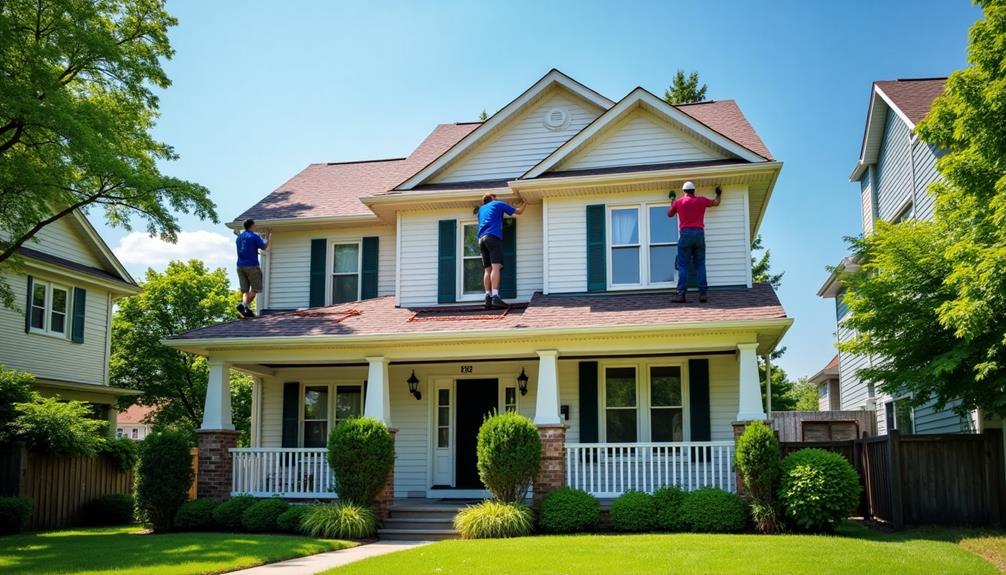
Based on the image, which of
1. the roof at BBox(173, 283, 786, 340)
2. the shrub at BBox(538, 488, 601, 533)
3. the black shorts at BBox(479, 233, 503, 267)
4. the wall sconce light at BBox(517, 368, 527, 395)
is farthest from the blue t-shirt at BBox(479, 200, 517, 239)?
the shrub at BBox(538, 488, 601, 533)

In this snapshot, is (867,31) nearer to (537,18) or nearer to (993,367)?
(537,18)

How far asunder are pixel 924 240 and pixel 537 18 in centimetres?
724

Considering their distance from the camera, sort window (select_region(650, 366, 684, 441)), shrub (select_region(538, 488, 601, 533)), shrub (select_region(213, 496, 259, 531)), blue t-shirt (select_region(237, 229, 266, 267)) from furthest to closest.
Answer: blue t-shirt (select_region(237, 229, 266, 267))
window (select_region(650, 366, 684, 441))
shrub (select_region(213, 496, 259, 531))
shrub (select_region(538, 488, 601, 533))

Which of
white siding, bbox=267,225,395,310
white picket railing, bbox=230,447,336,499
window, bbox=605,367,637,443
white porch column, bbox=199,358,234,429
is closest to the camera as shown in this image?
white picket railing, bbox=230,447,336,499

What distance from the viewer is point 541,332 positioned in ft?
46.2

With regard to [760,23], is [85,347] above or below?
below

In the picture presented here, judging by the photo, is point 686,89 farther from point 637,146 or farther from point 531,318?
point 531,318

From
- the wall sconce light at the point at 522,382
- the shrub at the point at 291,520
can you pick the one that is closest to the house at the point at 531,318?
the wall sconce light at the point at 522,382

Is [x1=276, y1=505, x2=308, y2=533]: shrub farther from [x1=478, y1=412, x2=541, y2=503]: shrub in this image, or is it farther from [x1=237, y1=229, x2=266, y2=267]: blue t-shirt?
[x1=237, y1=229, x2=266, y2=267]: blue t-shirt

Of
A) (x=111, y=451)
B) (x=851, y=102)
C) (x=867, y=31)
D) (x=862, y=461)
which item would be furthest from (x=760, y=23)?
(x=111, y=451)

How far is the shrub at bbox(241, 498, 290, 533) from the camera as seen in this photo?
14.1 m

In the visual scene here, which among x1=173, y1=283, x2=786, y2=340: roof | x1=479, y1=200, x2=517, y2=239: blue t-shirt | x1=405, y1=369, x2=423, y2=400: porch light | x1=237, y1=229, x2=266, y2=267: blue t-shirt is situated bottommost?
x1=405, y1=369, x2=423, y2=400: porch light

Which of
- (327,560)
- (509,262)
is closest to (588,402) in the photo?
(509,262)

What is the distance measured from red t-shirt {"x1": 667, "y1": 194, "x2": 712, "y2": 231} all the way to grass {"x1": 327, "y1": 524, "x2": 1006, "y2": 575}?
214 inches
